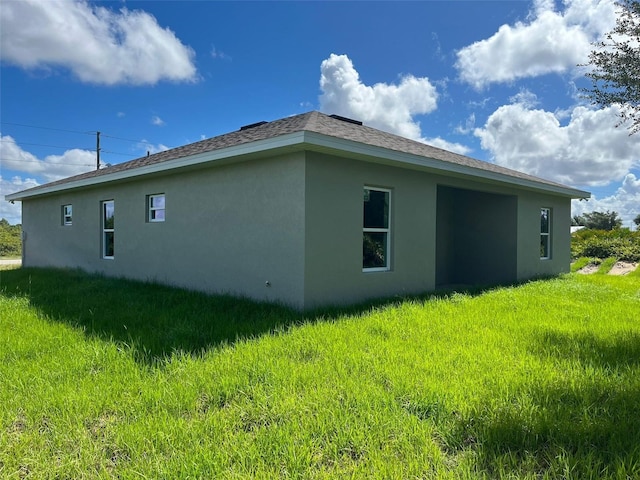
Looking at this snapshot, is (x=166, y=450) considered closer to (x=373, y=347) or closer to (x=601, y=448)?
(x=373, y=347)

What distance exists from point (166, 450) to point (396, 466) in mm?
1593

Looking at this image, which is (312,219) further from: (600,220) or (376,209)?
(600,220)

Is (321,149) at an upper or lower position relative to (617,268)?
upper

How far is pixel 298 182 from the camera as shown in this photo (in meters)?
6.91

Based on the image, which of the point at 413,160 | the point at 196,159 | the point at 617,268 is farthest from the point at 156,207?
the point at 617,268

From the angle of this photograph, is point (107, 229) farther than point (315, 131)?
Yes

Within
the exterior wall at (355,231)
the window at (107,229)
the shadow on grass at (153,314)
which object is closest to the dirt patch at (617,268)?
the exterior wall at (355,231)

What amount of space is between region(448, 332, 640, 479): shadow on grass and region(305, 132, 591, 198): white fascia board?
14.8 feet

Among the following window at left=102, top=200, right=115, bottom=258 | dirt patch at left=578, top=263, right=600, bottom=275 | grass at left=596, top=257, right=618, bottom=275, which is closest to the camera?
window at left=102, top=200, right=115, bottom=258

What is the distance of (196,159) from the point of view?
813 centimetres

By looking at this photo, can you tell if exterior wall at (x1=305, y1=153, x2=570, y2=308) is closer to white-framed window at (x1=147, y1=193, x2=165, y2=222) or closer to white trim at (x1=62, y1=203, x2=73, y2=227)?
white-framed window at (x1=147, y1=193, x2=165, y2=222)

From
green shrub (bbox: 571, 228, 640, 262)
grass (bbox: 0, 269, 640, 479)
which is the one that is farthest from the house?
green shrub (bbox: 571, 228, 640, 262)

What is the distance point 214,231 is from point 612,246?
818 inches

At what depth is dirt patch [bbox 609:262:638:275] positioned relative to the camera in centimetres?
1664
